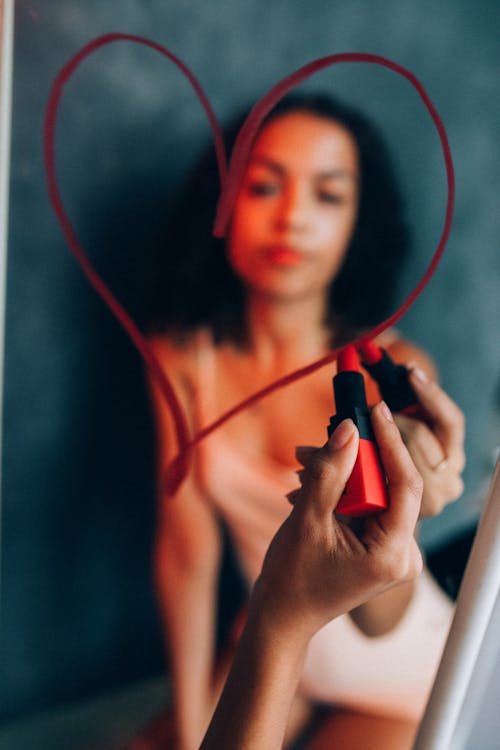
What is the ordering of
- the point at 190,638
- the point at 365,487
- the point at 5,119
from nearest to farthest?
the point at 365,487 < the point at 5,119 < the point at 190,638

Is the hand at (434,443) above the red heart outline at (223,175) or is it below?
below

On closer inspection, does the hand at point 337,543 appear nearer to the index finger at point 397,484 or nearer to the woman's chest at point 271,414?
the index finger at point 397,484

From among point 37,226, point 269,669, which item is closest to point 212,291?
point 37,226

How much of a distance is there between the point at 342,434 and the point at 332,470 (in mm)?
25

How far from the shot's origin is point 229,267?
569mm

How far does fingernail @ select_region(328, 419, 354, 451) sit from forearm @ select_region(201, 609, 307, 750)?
13 centimetres

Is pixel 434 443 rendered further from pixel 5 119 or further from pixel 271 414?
pixel 5 119

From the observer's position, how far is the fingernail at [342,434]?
415mm

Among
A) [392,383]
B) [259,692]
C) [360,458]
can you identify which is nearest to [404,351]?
[392,383]

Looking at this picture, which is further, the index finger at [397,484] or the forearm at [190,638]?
the forearm at [190,638]

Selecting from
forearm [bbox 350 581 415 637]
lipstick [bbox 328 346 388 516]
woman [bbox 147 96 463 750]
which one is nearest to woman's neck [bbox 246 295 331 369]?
woman [bbox 147 96 463 750]

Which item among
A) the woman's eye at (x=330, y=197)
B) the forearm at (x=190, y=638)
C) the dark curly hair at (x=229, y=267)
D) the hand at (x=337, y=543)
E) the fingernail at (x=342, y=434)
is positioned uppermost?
the woman's eye at (x=330, y=197)

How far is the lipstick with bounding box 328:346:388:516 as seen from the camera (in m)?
0.41

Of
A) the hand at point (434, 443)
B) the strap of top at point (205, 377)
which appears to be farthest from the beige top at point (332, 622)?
the hand at point (434, 443)
